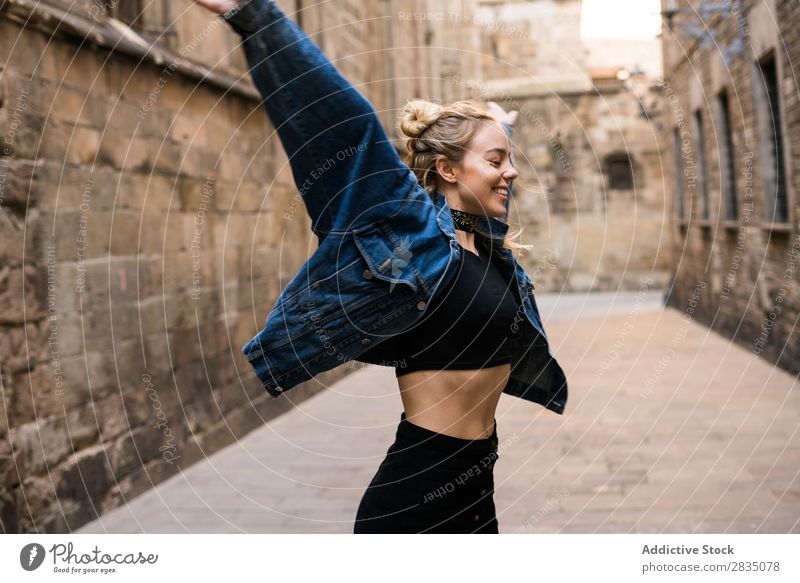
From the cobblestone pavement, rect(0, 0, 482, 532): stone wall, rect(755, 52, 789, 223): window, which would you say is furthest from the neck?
rect(755, 52, 789, 223): window

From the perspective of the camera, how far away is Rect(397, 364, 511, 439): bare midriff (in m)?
2.36

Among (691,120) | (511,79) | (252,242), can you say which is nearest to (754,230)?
(691,120)

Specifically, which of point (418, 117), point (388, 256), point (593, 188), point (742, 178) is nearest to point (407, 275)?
point (388, 256)

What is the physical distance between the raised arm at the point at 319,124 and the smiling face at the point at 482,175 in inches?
11.7

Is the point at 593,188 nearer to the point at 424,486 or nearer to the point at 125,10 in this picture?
the point at 125,10

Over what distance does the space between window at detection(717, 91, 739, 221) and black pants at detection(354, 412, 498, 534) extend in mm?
10785

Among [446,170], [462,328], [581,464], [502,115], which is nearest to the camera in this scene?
[462,328]

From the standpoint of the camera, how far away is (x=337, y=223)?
2.16m

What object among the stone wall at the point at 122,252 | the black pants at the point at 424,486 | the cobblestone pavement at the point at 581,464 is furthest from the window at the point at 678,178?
the black pants at the point at 424,486

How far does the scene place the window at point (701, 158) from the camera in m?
14.6

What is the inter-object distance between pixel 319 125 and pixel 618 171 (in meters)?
25.4

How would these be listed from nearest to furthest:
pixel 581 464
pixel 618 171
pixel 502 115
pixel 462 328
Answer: pixel 462 328 < pixel 502 115 < pixel 581 464 < pixel 618 171

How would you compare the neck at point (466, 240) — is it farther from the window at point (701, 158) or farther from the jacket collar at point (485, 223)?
the window at point (701, 158)
